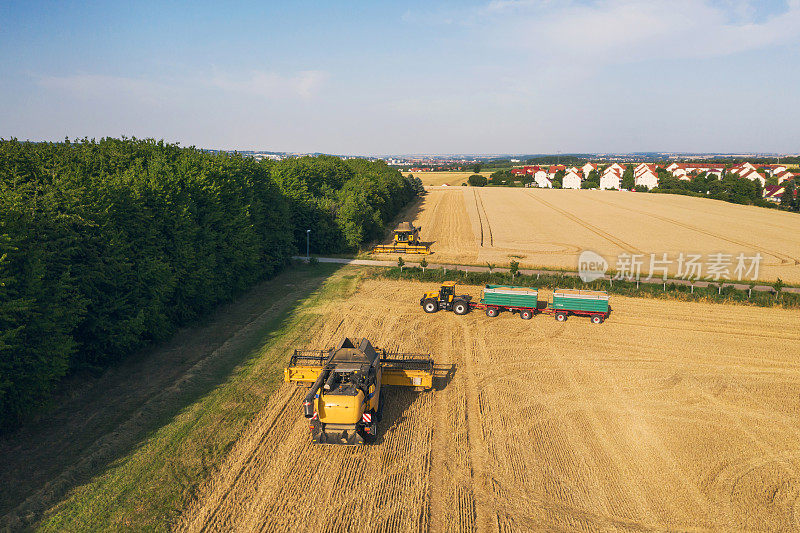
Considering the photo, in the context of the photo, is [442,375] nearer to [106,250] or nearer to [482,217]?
[106,250]

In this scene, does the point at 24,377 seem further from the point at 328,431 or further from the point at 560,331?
the point at 560,331

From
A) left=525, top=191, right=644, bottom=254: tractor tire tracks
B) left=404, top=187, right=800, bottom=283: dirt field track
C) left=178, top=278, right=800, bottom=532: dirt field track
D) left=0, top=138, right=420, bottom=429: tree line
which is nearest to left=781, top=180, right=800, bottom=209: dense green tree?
left=404, top=187, right=800, bottom=283: dirt field track

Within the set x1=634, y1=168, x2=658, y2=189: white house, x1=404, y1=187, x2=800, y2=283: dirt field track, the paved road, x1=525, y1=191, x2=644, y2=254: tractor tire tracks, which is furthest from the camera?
x1=634, y1=168, x2=658, y2=189: white house

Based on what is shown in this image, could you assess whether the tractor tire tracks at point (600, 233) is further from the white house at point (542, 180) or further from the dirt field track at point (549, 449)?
the white house at point (542, 180)

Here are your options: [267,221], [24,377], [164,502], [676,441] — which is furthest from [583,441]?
[267,221]

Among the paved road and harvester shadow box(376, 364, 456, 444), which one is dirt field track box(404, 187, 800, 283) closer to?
the paved road

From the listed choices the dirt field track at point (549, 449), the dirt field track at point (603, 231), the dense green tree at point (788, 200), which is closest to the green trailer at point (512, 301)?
the dirt field track at point (549, 449)
